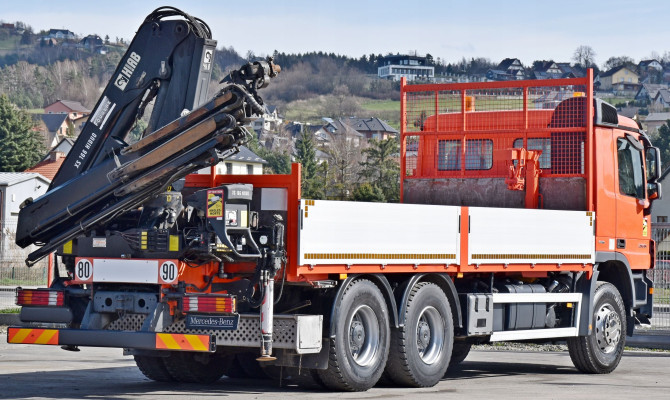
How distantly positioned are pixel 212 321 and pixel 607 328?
691 cm

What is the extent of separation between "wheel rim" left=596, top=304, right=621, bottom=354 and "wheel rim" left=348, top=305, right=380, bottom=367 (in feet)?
15.5

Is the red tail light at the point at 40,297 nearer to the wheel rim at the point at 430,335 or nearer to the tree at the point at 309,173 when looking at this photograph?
the wheel rim at the point at 430,335

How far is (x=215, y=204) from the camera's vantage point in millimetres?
10961

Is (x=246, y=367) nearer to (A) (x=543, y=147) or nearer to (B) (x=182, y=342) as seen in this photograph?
(B) (x=182, y=342)

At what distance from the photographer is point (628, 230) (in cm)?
1627

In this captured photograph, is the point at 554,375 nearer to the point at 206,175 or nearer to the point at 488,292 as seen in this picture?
the point at 488,292

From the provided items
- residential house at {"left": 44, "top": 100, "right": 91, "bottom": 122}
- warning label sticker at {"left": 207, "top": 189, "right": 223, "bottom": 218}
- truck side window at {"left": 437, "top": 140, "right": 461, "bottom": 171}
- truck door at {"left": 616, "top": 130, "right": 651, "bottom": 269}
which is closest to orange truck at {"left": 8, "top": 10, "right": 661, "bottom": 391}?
warning label sticker at {"left": 207, "top": 189, "right": 223, "bottom": 218}

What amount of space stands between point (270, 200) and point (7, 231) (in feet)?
53.7

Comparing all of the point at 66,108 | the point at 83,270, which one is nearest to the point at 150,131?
the point at 83,270

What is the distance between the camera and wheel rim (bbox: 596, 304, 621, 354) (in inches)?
619

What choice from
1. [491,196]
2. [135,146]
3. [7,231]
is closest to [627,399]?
[491,196]

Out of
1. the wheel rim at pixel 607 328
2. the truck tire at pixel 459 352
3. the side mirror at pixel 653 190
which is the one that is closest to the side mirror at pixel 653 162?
the side mirror at pixel 653 190

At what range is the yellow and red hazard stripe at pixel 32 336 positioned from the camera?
446 inches

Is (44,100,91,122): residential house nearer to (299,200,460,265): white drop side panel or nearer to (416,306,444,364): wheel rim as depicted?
(416,306,444,364): wheel rim
